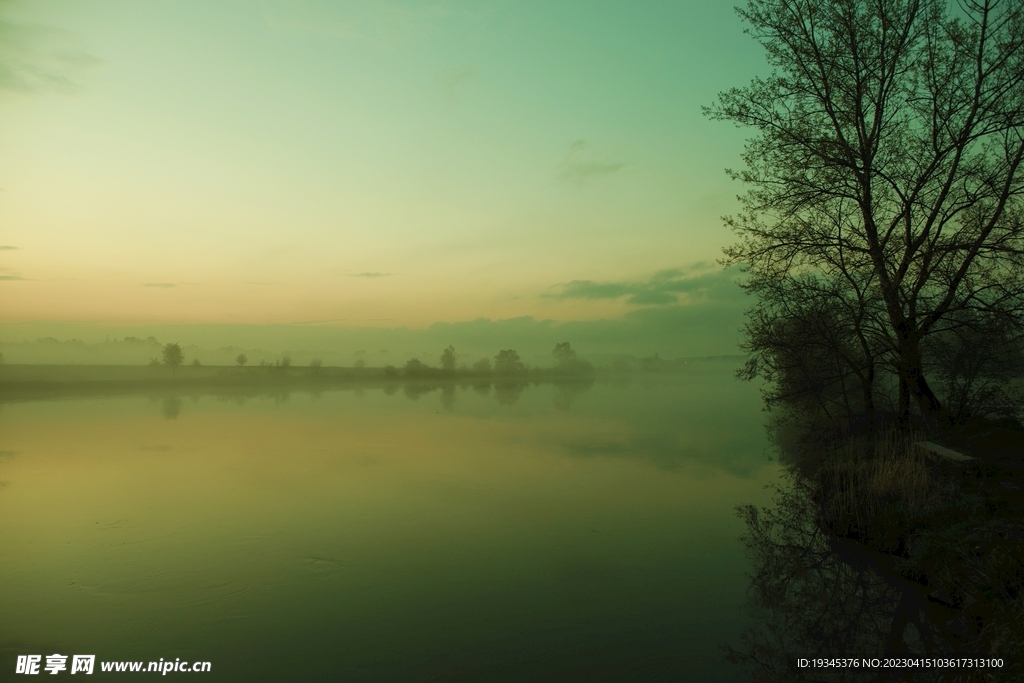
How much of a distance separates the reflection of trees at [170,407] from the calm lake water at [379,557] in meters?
9.56

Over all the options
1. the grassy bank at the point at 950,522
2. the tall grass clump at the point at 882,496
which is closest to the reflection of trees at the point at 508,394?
the tall grass clump at the point at 882,496

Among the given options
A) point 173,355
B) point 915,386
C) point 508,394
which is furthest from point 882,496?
point 173,355

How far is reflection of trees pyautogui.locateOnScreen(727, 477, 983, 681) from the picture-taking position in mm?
5863

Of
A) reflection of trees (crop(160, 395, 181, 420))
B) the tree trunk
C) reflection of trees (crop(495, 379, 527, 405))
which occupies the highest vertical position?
the tree trunk

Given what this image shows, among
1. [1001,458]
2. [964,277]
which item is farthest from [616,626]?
[964,277]

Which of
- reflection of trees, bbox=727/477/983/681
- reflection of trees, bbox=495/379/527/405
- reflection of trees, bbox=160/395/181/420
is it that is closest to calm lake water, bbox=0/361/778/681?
reflection of trees, bbox=727/477/983/681

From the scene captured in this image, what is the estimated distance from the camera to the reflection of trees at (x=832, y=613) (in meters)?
5.86

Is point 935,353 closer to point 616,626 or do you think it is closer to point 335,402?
point 616,626

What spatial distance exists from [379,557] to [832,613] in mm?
6040

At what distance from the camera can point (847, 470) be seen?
11.1 meters

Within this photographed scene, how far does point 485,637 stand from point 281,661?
201cm

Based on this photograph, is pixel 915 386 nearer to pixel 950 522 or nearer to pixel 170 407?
pixel 950 522

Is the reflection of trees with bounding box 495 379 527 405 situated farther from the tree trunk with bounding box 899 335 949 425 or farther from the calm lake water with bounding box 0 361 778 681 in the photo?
the tree trunk with bounding box 899 335 949 425

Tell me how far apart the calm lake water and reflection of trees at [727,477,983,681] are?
374 mm
